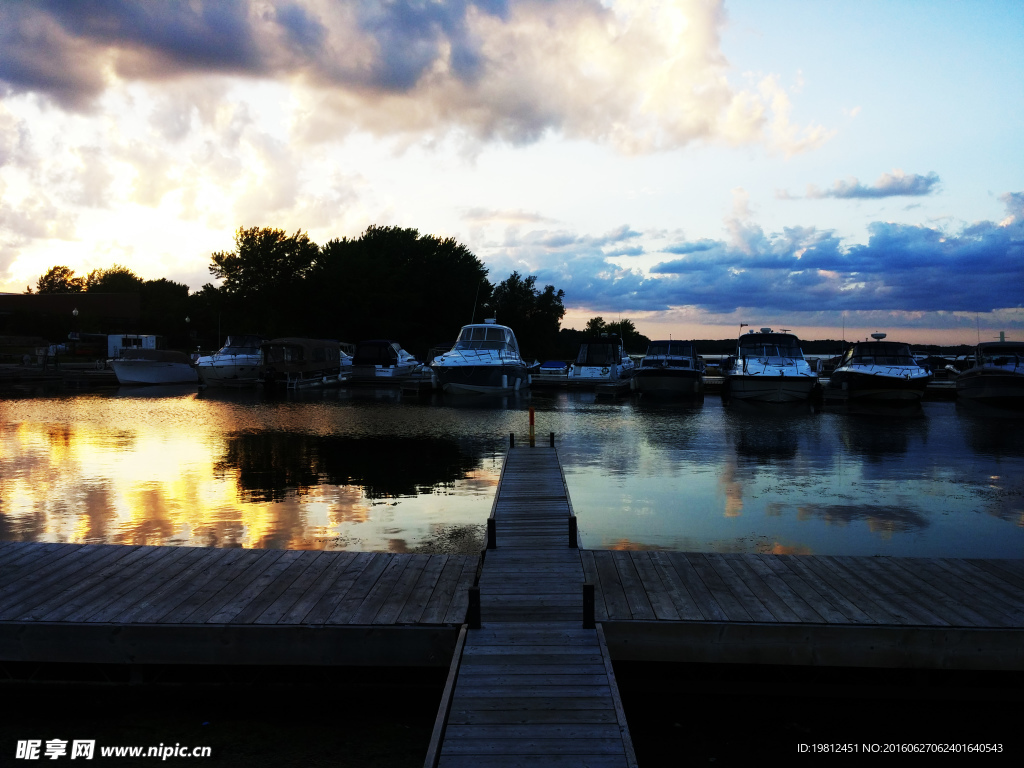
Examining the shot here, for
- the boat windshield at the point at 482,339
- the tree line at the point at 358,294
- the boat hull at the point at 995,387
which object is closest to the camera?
the boat hull at the point at 995,387

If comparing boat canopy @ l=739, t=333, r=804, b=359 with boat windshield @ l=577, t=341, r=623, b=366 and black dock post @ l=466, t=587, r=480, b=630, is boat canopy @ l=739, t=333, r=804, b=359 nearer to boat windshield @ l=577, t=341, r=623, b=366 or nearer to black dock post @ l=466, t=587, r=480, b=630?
boat windshield @ l=577, t=341, r=623, b=366

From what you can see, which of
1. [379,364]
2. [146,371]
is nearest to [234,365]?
[146,371]

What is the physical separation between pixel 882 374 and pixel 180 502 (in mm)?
31829

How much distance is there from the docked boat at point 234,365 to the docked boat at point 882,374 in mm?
32277

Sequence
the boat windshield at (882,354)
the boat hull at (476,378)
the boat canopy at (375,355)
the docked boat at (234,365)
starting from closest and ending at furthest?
the boat windshield at (882,354) → the boat hull at (476,378) → the docked boat at (234,365) → the boat canopy at (375,355)

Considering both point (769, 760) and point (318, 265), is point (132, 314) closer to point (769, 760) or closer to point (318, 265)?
point (318, 265)

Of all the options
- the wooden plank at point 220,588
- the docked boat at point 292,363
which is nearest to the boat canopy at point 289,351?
the docked boat at point 292,363

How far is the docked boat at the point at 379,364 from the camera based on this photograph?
49.4m

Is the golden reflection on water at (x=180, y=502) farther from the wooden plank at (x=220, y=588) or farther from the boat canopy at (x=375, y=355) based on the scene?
the boat canopy at (x=375, y=355)

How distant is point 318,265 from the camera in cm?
7050

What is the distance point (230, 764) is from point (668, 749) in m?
3.18

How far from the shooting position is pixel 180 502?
13.5 metres

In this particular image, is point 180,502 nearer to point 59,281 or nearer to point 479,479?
point 479,479

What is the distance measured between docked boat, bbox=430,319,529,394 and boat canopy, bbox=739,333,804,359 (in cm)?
1156
